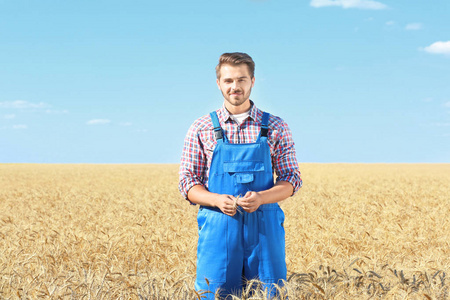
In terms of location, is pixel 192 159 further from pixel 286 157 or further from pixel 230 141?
pixel 286 157

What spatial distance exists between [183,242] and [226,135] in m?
3.25

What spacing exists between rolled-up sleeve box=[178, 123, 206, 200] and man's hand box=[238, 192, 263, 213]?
50 centimetres

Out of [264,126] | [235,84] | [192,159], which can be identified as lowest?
[192,159]

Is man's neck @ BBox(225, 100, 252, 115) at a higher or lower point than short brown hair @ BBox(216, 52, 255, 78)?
lower

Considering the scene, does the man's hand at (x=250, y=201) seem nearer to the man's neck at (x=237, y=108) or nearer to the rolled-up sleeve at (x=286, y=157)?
the rolled-up sleeve at (x=286, y=157)

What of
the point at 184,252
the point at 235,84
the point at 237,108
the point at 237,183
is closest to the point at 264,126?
the point at 237,108

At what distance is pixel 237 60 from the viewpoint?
10.7 feet

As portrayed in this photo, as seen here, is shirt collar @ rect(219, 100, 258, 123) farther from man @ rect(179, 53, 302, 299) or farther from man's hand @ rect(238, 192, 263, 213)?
man's hand @ rect(238, 192, 263, 213)

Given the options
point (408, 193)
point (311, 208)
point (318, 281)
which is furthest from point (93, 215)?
point (408, 193)

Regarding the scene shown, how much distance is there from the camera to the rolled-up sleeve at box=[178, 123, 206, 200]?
11.0ft

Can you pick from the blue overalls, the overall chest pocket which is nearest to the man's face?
the blue overalls

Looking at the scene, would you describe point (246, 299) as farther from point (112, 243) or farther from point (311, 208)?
point (311, 208)

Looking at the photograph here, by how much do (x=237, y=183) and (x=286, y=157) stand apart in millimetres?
524

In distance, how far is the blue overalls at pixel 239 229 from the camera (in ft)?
10.2
